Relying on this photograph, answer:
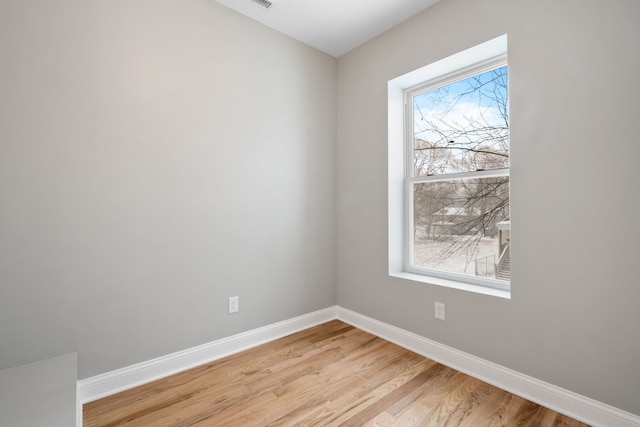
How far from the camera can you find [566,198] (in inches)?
64.9

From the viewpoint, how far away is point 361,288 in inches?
111

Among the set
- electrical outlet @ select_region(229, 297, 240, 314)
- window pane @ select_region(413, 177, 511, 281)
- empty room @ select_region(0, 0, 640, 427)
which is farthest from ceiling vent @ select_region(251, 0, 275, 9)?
electrical outlet @ select_region(229, 297, 240, 314)

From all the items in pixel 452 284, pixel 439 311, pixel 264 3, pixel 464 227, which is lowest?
pixel 439 311

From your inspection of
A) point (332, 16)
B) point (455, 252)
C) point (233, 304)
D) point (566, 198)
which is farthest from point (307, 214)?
point (566, 198)

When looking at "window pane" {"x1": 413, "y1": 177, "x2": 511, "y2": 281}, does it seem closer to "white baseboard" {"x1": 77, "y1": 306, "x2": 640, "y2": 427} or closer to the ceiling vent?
"white baseboard" {"x1": 77, "y1": 306, "x2": 640, "y2": 427}

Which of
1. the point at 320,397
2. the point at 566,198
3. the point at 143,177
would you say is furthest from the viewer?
the point at 143,177

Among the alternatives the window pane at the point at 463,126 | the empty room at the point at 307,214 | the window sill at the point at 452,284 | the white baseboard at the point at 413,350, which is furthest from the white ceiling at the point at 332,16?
the white baseboard at the point at 413,350

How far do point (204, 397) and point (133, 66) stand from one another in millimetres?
2070

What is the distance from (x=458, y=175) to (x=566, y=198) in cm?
76

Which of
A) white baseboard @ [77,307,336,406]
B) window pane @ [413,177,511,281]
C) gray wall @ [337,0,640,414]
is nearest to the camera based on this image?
gray wall @ [337,0,640,414]

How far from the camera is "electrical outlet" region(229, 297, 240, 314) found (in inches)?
91.0

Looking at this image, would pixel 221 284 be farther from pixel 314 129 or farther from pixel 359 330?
pixel 314 129

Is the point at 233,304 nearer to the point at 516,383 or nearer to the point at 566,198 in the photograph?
the point at 516,383

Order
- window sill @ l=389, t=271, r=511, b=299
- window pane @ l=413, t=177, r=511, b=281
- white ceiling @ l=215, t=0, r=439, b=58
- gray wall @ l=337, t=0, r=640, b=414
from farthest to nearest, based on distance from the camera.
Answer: white ceiling @ l=215, t=0, r=439, b=58, window pane @ l=413, t=177, r=511, b=281, window sill @ l=389, t=271, r=511, b=299, gray wall @ l=337, t=0, r=640, b=414
